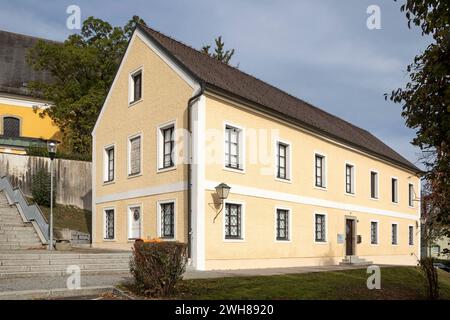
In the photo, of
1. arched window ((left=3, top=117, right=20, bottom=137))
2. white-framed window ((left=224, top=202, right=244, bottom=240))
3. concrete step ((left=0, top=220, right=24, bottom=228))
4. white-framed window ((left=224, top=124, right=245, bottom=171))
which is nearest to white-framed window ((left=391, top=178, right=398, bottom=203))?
white-framed window ((left=224, top=124, right=245, bottom=171))

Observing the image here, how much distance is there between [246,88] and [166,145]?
4.46m

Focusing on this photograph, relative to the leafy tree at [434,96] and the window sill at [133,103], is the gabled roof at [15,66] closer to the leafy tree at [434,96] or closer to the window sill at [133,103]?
the window sill at [133,103]

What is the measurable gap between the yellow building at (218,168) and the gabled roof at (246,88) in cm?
10

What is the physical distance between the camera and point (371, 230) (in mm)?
29188

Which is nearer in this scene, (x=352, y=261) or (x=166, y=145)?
(x=166, y=145)

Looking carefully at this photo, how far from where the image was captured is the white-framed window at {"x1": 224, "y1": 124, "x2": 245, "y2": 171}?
61.9 ft

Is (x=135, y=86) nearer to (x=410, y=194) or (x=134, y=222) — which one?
(x=134, y=222)

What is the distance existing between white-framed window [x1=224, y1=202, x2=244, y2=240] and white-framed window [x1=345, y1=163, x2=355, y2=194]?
971cm

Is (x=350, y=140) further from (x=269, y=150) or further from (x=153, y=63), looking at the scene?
(x=153, y=63)

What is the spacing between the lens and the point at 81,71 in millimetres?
34344

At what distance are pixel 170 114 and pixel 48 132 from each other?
81.6ft

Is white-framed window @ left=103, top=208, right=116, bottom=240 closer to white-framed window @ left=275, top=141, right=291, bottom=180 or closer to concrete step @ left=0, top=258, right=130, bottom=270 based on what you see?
concrete step @ left=0, top=258, right=130, bottom=270

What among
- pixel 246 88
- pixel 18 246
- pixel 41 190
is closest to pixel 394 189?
pixel 246 88

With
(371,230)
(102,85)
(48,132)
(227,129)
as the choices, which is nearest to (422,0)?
(227,129)
